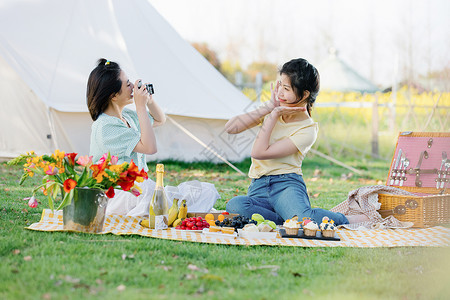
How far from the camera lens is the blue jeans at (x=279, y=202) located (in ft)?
9.64

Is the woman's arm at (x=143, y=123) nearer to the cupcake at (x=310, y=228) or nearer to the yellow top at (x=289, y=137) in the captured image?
the yellow top at (x=289, y=137)

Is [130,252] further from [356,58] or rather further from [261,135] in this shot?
[356,58]

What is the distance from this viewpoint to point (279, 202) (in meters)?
2.99

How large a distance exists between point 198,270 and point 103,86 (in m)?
1.32

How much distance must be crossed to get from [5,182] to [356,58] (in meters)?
12.9

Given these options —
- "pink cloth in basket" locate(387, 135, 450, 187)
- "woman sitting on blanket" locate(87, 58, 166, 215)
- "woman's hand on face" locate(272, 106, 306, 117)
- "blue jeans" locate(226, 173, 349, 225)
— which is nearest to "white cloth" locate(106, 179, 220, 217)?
"woman sitting on blanket" locate(87, 58, 166, 215)

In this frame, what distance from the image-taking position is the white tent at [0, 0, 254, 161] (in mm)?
5562

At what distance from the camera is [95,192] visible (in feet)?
8.04

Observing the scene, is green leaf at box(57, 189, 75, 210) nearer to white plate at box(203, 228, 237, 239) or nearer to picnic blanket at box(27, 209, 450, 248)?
picnic blanket at box(27, 209, 450, 248)

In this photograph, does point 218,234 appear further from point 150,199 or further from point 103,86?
point 103,86

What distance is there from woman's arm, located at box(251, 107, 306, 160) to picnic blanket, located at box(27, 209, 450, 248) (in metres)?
0.52

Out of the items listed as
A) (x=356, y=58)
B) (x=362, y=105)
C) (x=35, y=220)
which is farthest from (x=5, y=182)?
(x=356, y=58)

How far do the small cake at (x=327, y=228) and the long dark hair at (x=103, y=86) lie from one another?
131 cm

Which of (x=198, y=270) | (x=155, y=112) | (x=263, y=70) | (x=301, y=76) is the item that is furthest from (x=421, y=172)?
(x=263, y=70)
